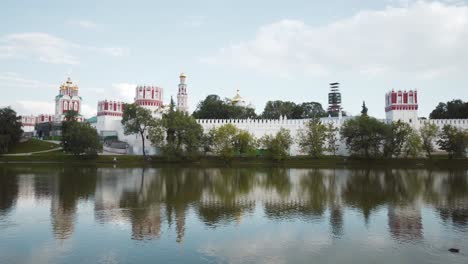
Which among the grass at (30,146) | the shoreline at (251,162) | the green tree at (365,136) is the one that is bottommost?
the shoreline at (251,162)

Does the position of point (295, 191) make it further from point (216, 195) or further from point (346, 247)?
point (346, 247)

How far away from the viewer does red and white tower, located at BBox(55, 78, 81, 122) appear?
6844 cm

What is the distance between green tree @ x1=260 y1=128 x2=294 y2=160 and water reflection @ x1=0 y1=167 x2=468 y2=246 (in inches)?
827

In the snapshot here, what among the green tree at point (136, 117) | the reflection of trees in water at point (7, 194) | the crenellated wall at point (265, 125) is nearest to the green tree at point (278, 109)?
the crenellated wall at point (265, 125)

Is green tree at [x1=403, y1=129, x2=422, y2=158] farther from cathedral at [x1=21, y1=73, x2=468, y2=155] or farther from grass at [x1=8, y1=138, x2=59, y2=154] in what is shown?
grass at [x1=8, y1=138, x2=59, y2=154]

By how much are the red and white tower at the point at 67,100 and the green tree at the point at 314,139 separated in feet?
122

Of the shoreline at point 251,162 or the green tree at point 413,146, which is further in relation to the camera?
the green tree at point 413,146

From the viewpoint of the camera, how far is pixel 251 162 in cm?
4538

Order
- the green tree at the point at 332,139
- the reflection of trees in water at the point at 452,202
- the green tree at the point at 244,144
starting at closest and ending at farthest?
1. the reflection of trees in water at the point at 452,202
2. the green tree at the point at 244,144
3. the green tree at the point at 332,139

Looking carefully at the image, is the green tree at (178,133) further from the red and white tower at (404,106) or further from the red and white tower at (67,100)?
the red and white tower at (67,100)

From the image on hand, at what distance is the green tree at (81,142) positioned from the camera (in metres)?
44.9

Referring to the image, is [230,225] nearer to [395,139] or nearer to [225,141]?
[225,141]

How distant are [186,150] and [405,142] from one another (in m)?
24.0

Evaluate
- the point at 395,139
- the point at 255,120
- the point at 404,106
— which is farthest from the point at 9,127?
the point at 404,106
